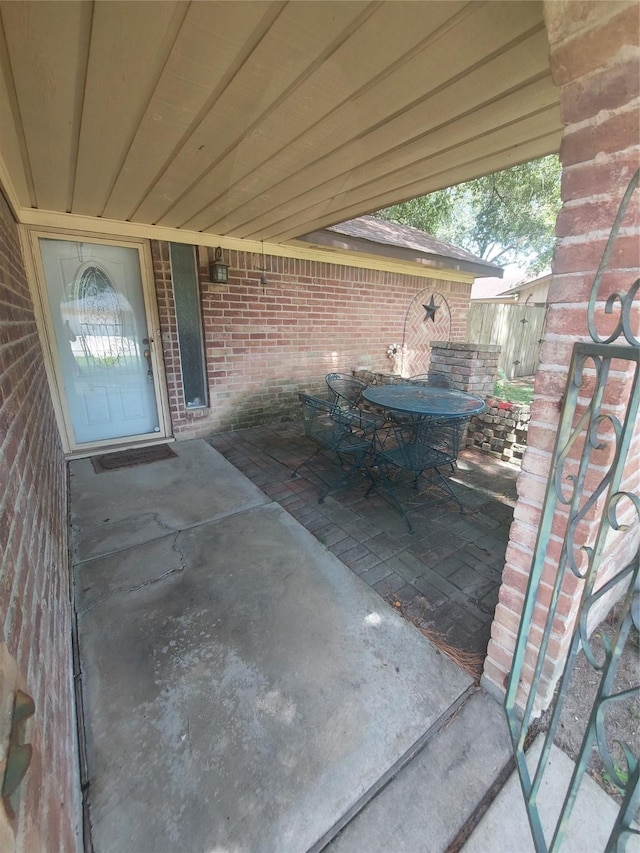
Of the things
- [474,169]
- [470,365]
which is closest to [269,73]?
[474,169]

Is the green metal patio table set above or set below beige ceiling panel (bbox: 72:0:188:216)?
below

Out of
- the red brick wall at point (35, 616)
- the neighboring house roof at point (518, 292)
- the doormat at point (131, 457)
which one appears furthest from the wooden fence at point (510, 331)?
the red brick wall at point (35, 616)

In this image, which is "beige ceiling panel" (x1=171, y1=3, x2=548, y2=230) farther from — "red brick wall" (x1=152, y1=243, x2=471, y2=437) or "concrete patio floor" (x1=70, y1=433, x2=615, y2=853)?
"concrete patio floor" (x1=70, y1=433, x2=615, y2=853)

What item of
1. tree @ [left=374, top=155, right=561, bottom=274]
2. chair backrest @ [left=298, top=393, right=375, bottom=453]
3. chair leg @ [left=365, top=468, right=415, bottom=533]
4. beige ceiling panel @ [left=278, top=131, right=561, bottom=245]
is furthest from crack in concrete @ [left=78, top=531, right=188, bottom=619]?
tree @ [left=374, top=155, right=561, bottom=274]

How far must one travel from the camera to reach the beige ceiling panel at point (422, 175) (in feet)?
5.56

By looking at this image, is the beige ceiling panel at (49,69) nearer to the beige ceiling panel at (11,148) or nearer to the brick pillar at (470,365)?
the beige ceiling panel at (11,148)

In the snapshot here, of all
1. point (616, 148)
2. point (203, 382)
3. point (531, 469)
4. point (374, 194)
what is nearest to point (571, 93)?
point (616, 148)

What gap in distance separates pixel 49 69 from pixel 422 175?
1.89 metres

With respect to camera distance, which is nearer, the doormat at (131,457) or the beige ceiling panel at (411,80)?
the beige ceiling panel at (411,80)

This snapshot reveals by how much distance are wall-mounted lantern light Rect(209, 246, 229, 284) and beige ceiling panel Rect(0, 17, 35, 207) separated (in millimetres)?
1515

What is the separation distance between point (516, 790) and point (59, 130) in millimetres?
3243

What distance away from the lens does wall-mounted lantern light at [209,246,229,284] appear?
3.82 metres

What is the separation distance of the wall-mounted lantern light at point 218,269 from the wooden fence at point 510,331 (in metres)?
6.60

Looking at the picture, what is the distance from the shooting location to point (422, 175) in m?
2.24
